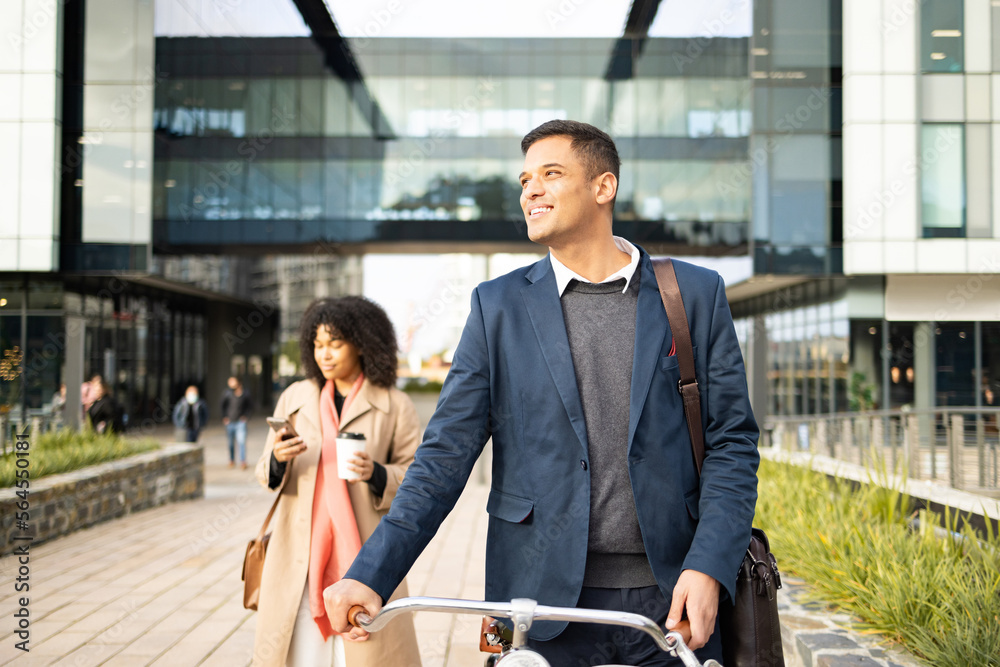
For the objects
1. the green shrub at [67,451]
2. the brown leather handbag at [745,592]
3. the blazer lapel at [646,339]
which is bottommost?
the green shrub at [67,451]

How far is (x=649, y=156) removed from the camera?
2434 cm

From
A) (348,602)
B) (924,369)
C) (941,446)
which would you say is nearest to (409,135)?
(924,369)

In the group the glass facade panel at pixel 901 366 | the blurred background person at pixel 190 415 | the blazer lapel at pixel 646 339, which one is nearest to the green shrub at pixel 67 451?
the blurred background person at pixel 190 415

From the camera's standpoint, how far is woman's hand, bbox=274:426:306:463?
3.32 m

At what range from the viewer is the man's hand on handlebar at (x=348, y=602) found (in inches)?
63.2

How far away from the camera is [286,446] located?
3334 millimetres

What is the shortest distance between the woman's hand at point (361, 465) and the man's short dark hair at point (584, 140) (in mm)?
1694

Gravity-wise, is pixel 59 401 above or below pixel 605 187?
below

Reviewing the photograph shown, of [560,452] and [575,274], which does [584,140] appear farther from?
[560,452]

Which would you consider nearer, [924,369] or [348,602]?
[348,602]

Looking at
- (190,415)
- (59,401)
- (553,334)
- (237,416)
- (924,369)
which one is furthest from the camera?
(59,401)

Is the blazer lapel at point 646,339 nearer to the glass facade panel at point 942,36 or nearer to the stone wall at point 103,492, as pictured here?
the stone wall at point 103,492

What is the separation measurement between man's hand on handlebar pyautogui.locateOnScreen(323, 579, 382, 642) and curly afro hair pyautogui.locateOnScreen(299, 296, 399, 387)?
2.32m

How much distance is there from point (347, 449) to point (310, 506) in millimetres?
401
